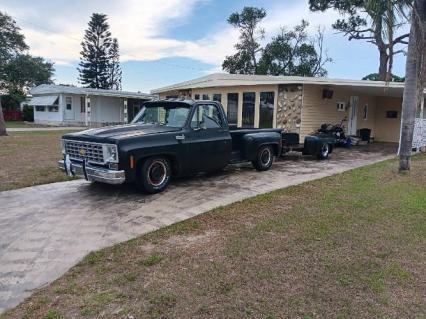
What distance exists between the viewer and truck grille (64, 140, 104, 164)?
6.43m

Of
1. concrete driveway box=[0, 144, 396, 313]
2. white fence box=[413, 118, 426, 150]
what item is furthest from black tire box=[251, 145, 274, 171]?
white fence box=[413, 118, 426, 150]

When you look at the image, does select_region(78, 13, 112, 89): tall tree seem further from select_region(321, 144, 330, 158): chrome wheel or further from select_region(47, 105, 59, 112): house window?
select_region(321, 144, 330, 158): chrome wheel

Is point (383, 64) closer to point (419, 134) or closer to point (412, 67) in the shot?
point (419, 134)

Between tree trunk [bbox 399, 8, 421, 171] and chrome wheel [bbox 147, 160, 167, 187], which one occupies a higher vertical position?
tree trunk [bbox 399, 8, 421, 171]

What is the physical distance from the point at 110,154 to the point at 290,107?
10.5m

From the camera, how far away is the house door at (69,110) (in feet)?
105

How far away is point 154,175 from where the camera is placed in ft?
22.7

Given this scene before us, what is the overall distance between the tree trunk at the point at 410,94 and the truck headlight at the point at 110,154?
7001 mm

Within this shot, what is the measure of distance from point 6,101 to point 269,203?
4067 centimetres

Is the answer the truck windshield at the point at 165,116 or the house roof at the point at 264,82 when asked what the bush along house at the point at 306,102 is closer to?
the house roof at the point at 264,82

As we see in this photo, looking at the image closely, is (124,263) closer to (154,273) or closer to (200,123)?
(154,273)

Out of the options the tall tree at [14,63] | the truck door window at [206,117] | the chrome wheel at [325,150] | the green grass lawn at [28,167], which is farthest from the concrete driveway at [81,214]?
the tall tree at [14,63]

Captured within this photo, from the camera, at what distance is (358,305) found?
3189 mm

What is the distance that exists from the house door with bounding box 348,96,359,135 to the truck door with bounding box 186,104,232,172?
1170 cm
